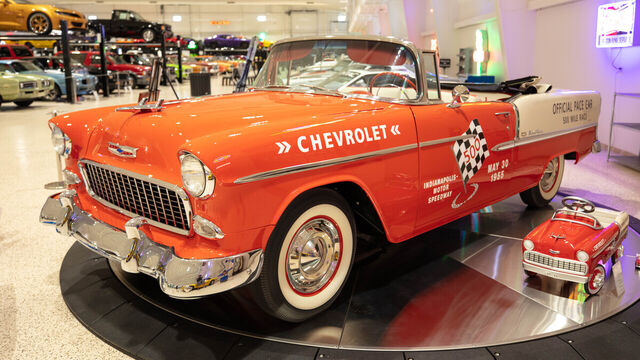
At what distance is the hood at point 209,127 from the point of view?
210cm

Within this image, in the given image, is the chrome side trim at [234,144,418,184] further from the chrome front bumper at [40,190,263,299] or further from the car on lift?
the car on lift

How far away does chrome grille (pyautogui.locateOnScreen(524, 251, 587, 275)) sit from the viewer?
2.65m

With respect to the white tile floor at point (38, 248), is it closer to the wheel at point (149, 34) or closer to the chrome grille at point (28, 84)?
the chrome grille at point (28, 84)

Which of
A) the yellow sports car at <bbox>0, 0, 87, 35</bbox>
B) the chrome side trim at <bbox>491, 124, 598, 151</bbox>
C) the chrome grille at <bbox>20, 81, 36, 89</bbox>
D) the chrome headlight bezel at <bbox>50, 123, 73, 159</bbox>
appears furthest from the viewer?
the yellow sports car at <bbox>0, 0, 87, 35</bbox>

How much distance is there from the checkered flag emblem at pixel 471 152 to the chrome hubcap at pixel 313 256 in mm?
1040

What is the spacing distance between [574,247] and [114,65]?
1718 cm

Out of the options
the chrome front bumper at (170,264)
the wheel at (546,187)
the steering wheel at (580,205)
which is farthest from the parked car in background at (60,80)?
the steering wheel at (580,205)

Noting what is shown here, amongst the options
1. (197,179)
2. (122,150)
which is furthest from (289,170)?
(122,150)

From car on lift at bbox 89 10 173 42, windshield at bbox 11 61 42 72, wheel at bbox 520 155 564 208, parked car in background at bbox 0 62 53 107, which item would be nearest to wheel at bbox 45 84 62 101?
windshield at bbox 11 61 42 72

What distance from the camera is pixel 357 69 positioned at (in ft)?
10.5

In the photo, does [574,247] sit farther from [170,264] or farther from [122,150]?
[122,150]

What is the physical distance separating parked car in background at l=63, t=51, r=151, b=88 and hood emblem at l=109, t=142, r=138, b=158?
49.4 feet

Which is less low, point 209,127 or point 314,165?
point 209,127

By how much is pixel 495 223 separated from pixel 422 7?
14.1 metres
